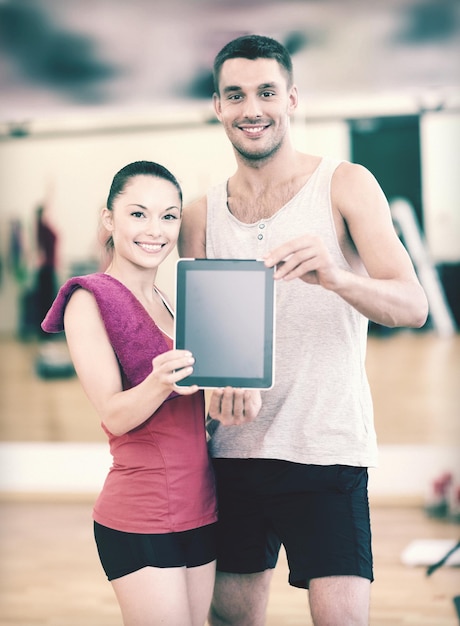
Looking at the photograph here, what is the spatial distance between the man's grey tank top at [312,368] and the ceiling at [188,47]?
2.55m

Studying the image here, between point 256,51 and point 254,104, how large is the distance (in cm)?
11

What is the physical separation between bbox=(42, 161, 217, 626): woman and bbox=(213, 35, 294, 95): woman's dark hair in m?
0.28

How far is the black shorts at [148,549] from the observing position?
149 cm

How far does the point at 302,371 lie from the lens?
164 cm

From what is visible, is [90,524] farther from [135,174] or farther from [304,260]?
[304,260]

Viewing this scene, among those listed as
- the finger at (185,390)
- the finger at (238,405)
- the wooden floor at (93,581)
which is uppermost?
the finger at (185,390)

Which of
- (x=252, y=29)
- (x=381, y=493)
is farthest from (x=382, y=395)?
(x=252, y=29)

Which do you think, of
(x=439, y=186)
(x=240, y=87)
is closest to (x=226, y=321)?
(x=240, y=87)

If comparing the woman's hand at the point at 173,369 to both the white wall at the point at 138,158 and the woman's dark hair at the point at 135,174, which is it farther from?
the white wall at the point at 138,158

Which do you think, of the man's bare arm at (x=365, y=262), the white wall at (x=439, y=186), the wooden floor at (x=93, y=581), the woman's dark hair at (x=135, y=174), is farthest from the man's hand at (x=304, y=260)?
the white wall at (x=439, y=186)

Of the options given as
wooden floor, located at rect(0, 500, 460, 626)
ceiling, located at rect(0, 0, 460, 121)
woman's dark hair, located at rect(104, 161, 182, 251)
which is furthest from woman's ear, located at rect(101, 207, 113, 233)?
ceiling, located at rect(0, 0, 460, 121)

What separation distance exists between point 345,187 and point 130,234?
43 cm

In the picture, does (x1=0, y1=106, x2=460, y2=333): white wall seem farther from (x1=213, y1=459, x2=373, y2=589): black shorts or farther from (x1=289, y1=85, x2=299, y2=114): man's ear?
(x1=213, y1=459, x2=373, y2=589): black shorts

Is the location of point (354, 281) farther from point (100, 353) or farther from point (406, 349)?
point (406, 349)
